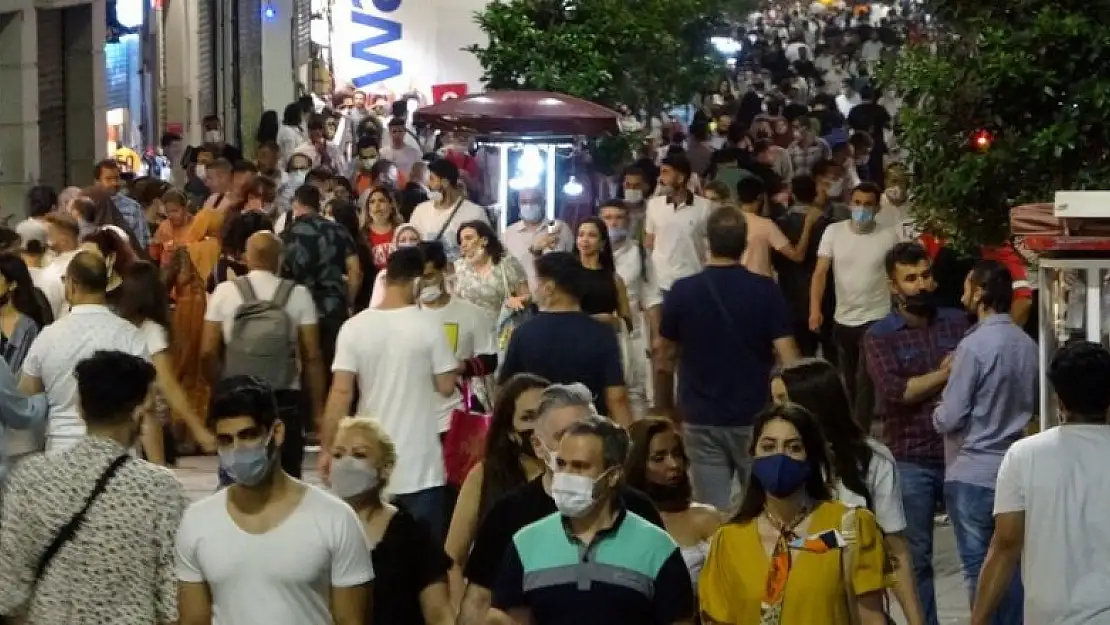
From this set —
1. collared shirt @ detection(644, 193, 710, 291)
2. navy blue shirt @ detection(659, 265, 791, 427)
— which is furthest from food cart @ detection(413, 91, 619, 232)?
navy blue shirt @ detection(659, 265, 791, 427)

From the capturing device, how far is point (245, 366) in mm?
11727

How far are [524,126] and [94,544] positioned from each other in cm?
1288

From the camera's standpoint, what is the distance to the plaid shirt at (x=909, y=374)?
9.84m

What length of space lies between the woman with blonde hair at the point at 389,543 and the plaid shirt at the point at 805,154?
18358mm

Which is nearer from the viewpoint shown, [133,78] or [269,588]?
[269,588]

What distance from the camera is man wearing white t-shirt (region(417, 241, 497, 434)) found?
1128 cm

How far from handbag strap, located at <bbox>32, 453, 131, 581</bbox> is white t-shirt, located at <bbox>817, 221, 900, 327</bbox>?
845cm

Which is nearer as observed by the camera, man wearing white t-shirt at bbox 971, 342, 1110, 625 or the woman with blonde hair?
the woman with blonde hair

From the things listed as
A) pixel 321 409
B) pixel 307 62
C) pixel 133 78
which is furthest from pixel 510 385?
pixel 307 62

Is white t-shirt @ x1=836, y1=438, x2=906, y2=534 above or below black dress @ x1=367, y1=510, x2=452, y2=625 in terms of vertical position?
above

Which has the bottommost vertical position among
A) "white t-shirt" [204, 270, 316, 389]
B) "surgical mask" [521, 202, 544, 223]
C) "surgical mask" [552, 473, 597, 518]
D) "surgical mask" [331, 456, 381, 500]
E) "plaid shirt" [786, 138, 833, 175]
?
"surgical mask" [331, 456, 381, 500]

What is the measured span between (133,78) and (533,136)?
10.7 metres

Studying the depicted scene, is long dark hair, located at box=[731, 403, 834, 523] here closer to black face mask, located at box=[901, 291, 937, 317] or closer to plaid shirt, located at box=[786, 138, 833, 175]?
black face mask, located at box=[901, 291, 937, 317]

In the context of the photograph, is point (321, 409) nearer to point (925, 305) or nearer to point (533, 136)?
point (925, 305)
